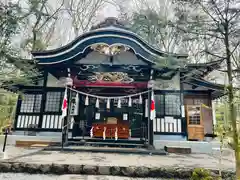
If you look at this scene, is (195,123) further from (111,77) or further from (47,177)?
(47,177)

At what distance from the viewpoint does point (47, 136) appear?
904 centimetres

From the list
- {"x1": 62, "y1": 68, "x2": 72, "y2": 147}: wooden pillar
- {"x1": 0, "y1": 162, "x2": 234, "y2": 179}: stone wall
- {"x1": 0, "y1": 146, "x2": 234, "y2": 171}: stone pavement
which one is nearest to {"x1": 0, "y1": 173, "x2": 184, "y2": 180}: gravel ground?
{"x1": 0, "y1": 162, "x2": 234, "y2": 179}: stone wall

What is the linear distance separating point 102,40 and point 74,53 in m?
1.32

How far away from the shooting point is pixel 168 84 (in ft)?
31.5

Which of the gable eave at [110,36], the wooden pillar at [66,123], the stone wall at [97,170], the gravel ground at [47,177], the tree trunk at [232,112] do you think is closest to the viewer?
the tree trunk at [232,112]

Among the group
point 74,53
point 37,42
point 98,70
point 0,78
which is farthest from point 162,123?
point 37,42

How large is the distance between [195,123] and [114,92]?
4.37 metres

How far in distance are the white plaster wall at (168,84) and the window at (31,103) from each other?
6144 mm

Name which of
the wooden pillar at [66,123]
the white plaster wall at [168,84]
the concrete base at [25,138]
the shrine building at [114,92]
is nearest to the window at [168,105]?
the shrine building at [114,92]

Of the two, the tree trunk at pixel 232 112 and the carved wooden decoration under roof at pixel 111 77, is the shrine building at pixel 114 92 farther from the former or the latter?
the tree trunk at pixel 232 112

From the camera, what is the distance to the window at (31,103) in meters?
9.64

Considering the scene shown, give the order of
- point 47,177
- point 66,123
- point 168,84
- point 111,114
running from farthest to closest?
point 111,114 → point 168,84 → point 66,123 → point 47,177

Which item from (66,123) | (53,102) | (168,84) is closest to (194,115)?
(168,84)

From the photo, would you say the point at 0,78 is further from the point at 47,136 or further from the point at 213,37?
the point at 213,37
